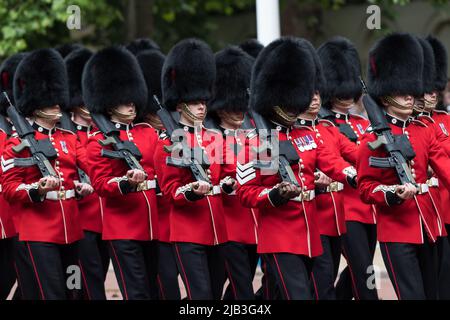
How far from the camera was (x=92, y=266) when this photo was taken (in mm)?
8148

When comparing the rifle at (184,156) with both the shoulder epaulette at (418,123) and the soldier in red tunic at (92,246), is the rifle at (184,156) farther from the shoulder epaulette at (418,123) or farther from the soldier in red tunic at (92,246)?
the shoulder epaulette at (418,123)

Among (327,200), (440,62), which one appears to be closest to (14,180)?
(327,200)

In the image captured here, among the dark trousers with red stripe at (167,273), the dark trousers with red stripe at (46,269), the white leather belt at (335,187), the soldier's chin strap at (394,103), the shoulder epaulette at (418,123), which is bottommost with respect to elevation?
the dark trousers with red stripe at (167,273)

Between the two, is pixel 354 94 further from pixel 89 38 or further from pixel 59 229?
pixel 89 38

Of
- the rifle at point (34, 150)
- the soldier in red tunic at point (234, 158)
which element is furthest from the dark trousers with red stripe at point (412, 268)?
the rifle at point (34, 150)

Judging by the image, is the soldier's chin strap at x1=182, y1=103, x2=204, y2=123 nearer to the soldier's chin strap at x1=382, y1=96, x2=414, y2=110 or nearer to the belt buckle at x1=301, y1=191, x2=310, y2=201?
the belt buckle at x1=301, y1=191, x2=310, y2=201

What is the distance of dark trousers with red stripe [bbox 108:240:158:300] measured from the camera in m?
7.45

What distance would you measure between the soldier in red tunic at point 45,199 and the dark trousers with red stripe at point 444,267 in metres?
2.17

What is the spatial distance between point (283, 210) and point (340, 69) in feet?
7.92

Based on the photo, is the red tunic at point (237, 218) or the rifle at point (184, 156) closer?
the rifle at point (184, 156)

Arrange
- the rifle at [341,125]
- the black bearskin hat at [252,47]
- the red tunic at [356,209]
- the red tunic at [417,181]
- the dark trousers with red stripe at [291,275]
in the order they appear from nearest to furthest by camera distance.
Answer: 1. the dark trousers with red stripe at [291,275]
2. the red tunic at [417,181]
3. the red tunic at [356,209]
4. the rifle at [341,125]
5. the black bearskin hat at [252,47]

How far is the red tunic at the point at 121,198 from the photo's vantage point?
751 centimetres

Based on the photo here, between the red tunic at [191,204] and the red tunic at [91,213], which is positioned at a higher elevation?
the red tunic at [191,204]

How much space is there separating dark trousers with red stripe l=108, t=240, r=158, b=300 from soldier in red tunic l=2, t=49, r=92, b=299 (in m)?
0.27
